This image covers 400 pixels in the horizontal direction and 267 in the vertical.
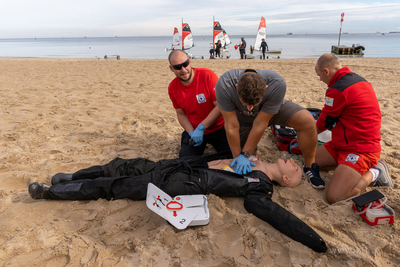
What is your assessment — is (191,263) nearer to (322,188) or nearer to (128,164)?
(128,164)

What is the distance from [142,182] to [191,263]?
971 mm

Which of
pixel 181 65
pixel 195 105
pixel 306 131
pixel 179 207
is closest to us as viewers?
pixel 179 207

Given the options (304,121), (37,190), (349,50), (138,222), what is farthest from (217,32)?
(138,222)

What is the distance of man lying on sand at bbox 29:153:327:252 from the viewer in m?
2.38

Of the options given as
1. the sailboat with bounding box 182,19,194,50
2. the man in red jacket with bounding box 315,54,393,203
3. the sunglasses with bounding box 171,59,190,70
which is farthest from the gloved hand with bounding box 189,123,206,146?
the sailboat with bounding box 182,19,194,50

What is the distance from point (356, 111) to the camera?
253 cm

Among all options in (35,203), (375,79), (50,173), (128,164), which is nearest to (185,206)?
(128,164)

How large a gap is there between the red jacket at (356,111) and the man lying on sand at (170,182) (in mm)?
708

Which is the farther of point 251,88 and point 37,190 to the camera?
point 37,190

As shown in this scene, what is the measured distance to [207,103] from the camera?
3244 millimetres

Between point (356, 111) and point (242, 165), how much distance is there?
53.2 inches

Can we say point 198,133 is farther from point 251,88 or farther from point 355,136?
point 355,136

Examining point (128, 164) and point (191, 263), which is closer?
point (191, 263)

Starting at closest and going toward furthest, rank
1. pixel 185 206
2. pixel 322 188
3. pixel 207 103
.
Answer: pixel 185 206 → pixel 322 188 → pixel 207 103
